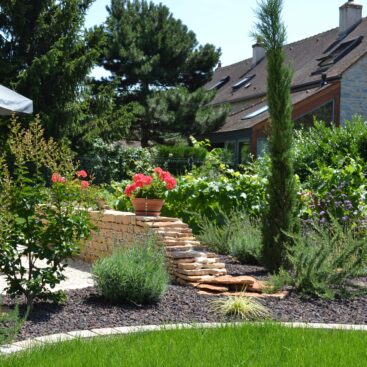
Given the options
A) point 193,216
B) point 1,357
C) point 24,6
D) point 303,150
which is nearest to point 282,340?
point 1,357

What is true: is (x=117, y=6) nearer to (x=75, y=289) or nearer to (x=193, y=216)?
(x=193, y=216)

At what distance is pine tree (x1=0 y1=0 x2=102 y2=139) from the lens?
18.2m

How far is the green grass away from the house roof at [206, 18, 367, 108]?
19.5 m

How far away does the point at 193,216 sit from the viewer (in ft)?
33.5

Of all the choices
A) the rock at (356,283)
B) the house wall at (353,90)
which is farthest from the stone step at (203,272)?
the house wall at (353,90)

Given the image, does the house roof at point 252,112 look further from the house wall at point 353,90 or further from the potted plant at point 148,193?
the potted plant at point 148,193

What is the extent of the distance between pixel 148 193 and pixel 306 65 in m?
22.9

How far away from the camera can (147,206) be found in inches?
320

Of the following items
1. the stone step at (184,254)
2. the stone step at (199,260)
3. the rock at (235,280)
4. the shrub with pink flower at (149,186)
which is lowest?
the rock at (235,280)

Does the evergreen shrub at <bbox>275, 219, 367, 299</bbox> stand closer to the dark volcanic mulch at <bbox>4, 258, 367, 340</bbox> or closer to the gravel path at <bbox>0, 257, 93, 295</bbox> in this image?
the dark volcanic mulch at <bbox>4, 258, 367, 340</bbox>

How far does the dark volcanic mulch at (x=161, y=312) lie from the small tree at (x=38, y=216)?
0.98ft

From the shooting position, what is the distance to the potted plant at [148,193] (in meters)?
8.13

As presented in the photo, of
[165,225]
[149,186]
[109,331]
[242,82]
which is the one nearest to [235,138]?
[242,82]

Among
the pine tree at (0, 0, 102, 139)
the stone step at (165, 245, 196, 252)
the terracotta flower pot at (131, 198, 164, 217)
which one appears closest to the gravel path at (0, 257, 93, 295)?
the stone step at (165, 245, 196, 252)
